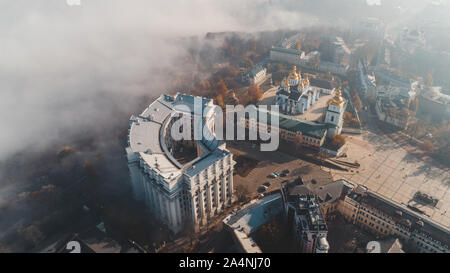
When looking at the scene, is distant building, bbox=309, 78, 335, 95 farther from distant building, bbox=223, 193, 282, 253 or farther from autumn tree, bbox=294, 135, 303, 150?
distant building, bbox=223, 193, 282, 253

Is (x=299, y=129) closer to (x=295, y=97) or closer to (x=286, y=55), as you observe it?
(x=295, y=97)

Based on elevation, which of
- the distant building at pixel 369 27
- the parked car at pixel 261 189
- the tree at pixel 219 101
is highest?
the distant building at pixel 369 27

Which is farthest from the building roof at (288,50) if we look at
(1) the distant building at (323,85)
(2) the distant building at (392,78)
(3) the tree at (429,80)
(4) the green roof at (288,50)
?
(3) the tree at (429,80)

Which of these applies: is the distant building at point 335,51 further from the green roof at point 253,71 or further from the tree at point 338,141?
the tree at point 338,141

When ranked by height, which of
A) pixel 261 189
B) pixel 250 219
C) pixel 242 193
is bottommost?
pixel 261 189

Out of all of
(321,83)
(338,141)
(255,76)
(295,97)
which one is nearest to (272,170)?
(338,141)

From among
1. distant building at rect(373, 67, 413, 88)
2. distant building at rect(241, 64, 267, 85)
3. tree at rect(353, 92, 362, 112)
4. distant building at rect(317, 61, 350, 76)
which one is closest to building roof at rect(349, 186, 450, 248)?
tree at rect(353, 92, 362, 112)
